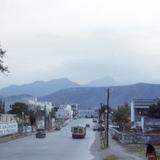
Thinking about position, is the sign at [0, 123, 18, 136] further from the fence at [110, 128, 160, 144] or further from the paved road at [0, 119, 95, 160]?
the fence at [110, 128, 160, 144]

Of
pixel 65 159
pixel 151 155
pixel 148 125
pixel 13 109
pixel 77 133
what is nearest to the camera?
pixel 151 155

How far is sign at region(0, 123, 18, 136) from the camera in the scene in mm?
121631

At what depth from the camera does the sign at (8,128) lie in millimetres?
121631

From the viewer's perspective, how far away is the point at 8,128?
431 ft

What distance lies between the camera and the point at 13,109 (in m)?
189

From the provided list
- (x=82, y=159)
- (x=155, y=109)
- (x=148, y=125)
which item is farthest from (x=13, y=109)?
(x=82, y=159)

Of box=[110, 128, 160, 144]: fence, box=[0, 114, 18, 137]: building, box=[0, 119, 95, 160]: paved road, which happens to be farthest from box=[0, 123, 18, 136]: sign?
box=[110, 128, 160, 144]: fence

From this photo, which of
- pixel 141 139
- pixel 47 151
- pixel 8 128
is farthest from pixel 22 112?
pixel 47 151

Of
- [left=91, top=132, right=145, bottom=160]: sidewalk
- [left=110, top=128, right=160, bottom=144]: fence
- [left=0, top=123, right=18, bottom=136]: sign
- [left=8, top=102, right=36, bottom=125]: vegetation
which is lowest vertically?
[left=91, top=132, right=145, bottom=160]: sidewalk

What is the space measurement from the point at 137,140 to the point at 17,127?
254ft

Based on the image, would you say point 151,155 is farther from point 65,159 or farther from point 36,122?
point 36,122

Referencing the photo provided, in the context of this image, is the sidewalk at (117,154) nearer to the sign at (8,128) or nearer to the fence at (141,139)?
the fence at (141,139)

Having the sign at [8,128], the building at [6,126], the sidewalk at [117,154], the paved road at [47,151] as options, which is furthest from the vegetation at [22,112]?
the sidewalk at [117,154]

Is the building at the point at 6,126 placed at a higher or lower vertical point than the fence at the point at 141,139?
higher
